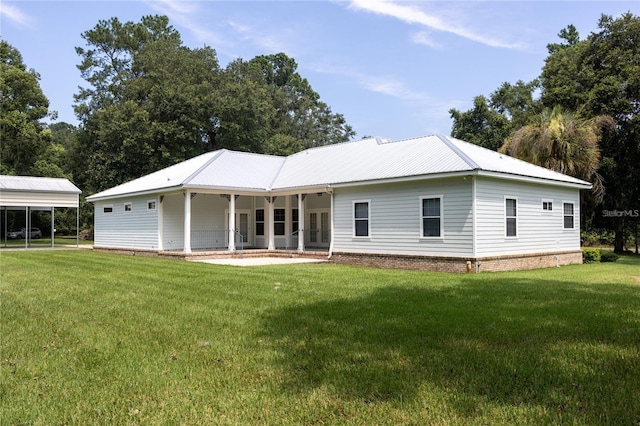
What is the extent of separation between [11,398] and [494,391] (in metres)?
4.02

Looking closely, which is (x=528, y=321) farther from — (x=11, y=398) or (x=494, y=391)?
(x=11, y=398)

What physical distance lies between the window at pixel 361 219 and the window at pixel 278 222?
21.8 ft

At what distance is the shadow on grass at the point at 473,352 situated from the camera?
4.04m

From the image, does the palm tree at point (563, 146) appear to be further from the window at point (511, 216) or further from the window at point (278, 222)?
the window at point (278, 222)

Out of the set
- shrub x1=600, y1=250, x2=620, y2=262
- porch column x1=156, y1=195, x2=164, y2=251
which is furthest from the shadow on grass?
porch column x1=156, y1=195, x2=164, y2=251

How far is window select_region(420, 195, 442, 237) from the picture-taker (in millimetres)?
15609

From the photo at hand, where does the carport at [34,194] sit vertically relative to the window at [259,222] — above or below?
above

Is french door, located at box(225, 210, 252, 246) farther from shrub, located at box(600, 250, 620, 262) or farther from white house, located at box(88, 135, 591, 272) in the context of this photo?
shrub, located at box(600, 250, 620, 262)

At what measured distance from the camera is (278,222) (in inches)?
953

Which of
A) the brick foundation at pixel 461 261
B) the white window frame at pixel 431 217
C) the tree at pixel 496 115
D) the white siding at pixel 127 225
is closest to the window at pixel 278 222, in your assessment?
the white siding at pixel 127 225

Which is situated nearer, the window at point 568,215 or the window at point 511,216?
the window at point 511,216

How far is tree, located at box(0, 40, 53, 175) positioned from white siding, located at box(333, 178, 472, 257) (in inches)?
1080

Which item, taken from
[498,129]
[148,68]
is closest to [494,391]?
[498,129]

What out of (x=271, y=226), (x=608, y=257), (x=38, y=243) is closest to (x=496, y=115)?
(x=608, y=257)
